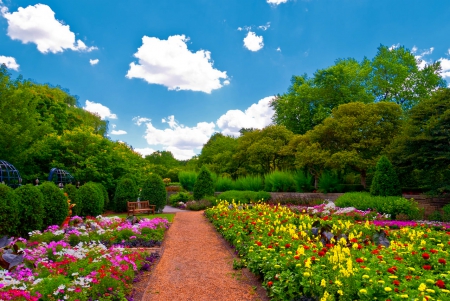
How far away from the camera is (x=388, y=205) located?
425 inches

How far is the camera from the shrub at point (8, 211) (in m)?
6.49

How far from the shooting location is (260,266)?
4527 millimetres

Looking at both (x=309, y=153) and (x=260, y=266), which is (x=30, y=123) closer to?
(x=309, y=153)

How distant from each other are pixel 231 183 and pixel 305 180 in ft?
16.1

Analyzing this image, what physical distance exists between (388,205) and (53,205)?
9970 millimetres

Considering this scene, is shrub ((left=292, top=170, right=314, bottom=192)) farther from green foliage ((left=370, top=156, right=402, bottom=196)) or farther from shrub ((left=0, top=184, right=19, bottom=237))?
shrub ((left=0, top=184, right=19, bottom=237))

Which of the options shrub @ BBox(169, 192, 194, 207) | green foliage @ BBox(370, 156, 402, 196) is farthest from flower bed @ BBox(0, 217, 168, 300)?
shrub @ BBox(169, 192, 194, 207)

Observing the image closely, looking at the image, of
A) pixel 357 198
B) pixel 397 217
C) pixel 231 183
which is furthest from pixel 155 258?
pixel 231 183

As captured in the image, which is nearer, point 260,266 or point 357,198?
point 260,266

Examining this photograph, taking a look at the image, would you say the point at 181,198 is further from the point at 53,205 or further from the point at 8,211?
the point at 8,211

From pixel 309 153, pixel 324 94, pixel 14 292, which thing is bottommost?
pixel 14 292

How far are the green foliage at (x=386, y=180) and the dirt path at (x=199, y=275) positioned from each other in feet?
24.7

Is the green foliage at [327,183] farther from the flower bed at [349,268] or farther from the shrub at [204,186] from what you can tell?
the flower bed at [349,268]

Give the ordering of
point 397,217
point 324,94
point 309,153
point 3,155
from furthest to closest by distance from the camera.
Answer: point 324,94
point 309,153
point 3,155
point 397,217
